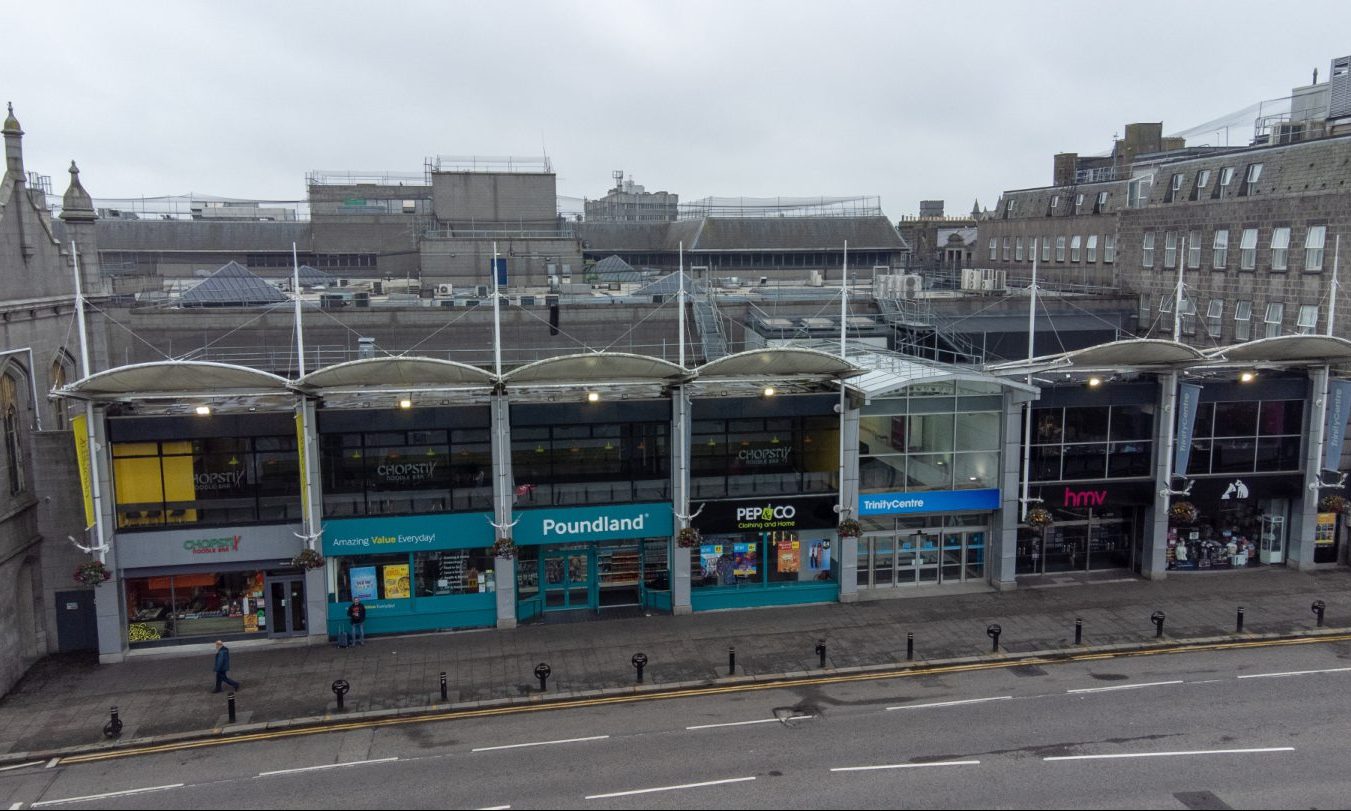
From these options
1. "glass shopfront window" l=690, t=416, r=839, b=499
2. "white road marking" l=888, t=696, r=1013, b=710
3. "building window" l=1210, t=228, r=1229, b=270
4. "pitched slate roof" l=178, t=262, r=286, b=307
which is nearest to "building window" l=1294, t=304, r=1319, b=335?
"building window" l=1210, t=228, r=1229, b=270

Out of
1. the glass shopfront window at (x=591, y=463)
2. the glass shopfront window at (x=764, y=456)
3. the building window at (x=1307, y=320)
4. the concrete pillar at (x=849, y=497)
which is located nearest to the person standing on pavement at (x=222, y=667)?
the glass shopfront window at (x=591, y=463)

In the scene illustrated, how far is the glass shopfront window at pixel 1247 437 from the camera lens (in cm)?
3138

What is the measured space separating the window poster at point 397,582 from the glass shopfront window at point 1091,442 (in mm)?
19640

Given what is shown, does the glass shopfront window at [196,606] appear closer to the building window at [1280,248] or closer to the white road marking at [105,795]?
the white road marking at [105,795]

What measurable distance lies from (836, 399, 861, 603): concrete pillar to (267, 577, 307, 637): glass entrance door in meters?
15.7

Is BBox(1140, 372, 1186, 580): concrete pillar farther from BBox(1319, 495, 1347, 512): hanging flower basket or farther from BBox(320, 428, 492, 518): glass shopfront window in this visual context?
BBox(320, 428, 492, 518): glass shopfront window

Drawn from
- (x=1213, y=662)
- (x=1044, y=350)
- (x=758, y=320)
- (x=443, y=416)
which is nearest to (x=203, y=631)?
(x=443, y=416)

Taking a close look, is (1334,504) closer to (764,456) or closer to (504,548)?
(764,456)

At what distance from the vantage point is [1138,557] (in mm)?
31875

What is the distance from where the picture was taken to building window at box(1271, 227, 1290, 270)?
116ft

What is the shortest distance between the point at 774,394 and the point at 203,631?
17495 mm

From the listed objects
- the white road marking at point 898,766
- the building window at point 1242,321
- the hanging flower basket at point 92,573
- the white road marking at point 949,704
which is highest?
the building window at point 1242,321

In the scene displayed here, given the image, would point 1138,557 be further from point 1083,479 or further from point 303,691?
point 303,691

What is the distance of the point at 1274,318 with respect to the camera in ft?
119
